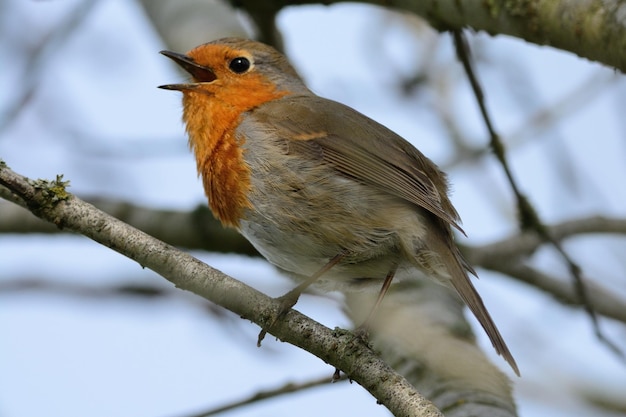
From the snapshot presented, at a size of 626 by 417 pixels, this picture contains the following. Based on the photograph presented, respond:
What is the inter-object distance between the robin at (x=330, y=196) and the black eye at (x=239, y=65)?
0.39 meters

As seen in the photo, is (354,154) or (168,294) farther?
(168,294)

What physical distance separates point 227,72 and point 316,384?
185cm

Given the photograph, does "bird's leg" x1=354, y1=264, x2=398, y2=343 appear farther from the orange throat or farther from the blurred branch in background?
the blurred branch in background

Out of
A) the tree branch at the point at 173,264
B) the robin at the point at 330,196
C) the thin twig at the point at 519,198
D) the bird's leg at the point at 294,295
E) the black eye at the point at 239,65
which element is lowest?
the tree branch at the point at 173,264

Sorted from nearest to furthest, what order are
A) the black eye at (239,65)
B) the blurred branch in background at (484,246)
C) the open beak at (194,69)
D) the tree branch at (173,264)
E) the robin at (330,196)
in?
the tree branch at (173,264) < the robin at (330,196) < the open beak at (194,69) < the black eye at (239,65) < the blurred branch in background at (484,246)

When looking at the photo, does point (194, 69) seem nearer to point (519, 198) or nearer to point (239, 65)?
point (239, 65)

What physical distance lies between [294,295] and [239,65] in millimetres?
1948

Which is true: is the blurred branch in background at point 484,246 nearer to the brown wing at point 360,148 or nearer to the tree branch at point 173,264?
the brown wing at point 360,148

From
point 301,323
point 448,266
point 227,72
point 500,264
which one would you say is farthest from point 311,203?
point 500,264

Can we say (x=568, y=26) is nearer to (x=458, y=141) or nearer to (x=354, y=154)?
(x=354, y=154)

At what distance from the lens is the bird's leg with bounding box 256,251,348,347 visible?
2.91 m

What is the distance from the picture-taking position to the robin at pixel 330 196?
3.67m

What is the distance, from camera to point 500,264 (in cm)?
507

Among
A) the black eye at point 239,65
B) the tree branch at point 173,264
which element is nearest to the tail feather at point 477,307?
the tree branch at point 173,264
